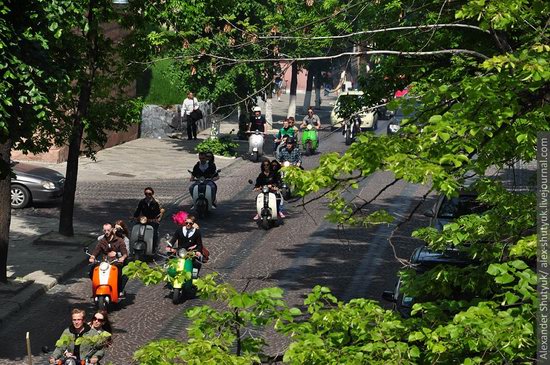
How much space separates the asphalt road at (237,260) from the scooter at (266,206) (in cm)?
26

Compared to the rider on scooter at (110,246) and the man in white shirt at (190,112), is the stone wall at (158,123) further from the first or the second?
the rider on scooter at (110,246)

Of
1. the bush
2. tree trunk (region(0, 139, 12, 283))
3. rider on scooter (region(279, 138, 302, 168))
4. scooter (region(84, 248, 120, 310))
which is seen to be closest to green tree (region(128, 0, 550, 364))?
scooter (region(84, 248, 120, 310))

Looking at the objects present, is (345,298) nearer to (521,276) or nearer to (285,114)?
(521,276)

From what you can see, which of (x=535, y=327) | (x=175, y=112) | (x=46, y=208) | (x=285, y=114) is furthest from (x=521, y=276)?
(x=285, y=114)

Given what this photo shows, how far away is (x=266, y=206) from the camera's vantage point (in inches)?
1016

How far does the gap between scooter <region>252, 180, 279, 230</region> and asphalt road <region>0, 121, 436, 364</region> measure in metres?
0.26

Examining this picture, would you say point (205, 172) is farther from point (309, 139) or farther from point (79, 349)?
point (309, 139)

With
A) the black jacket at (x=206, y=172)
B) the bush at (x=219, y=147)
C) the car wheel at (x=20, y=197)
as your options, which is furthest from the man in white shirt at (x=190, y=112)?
the car wheel at (x=20, y=197)

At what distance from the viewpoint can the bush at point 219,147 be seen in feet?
126

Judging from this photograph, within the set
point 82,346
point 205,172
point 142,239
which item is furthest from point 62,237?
point 82,346

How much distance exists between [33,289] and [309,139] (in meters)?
21.1

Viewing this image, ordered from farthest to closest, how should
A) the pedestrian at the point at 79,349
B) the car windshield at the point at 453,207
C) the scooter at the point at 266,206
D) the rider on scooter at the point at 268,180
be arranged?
the rider on scooter at the point at 268,180 → the scooter at the point at 266,206 → the car windshield at the point at 453,207 → the pedestrian at the point at 79,349

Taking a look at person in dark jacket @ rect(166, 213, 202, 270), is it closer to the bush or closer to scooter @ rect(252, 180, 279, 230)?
scooter @ rect(252, 180, 279, 230)

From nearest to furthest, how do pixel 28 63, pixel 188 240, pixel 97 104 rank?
pixel 28 63, pixel 188 240, pixel 97 104
